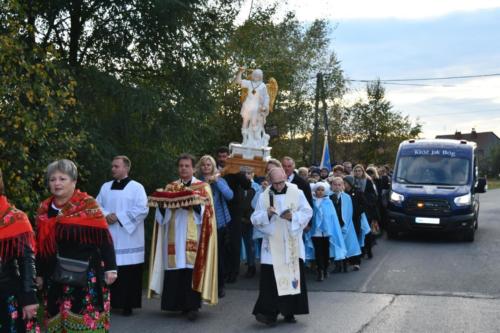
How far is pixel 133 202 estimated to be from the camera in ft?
28.6

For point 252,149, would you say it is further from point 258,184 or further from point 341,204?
point 341,204

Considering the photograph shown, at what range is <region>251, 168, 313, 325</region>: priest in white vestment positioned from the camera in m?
8.18

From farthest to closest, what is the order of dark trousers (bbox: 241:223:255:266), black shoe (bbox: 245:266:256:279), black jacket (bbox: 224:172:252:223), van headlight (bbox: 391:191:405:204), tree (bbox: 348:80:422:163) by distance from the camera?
tree (bbox: 348:80:422:163) → van headlight (bbox: 391:191:405:204) → dark trousers (bbox: 241:223:255:266) → black shoe (bbox: 245:266:256:279) → black jacket (bbox: 224:172:252:223)

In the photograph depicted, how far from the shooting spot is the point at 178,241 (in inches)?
337

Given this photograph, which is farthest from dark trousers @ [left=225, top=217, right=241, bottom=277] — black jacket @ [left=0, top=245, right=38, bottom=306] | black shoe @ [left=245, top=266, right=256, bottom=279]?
black jacket @ [left=0, top=245, right=38, bottom=306]

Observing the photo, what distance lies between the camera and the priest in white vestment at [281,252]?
8180 millimetres

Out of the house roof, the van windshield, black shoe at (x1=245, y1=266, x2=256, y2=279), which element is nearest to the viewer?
black shoe at (x1=245, y1=266, x2=256, y2=279)

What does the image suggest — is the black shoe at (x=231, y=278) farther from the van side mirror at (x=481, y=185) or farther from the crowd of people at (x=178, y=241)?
the van side mirror at (x=481, y=185)

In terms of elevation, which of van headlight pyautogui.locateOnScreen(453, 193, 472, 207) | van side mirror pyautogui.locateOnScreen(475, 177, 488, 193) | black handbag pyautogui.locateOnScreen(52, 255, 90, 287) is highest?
black handbag pyautogui.locateOnScreen(52, 255, 90, 287)

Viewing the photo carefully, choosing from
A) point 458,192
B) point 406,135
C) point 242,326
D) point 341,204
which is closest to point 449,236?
point 458,192

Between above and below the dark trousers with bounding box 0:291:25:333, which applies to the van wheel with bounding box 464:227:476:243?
below

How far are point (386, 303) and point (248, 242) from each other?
3243 millimetres

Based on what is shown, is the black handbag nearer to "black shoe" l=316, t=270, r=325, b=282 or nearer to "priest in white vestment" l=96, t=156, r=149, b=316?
"priest in white vestment" l=96, t=156, r=149, b=316

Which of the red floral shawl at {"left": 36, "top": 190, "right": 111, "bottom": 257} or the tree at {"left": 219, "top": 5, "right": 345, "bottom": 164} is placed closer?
the red floral shawl at {"left": 36, "top": 190, "right": 111, "bottom": 257}
